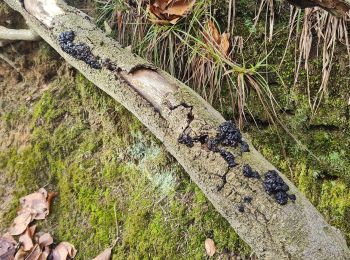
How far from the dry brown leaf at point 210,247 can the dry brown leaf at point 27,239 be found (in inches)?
40.2

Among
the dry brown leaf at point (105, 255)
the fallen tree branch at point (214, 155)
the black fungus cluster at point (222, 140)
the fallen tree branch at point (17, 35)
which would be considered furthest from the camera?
the fallen tree branch at point (17, 35)

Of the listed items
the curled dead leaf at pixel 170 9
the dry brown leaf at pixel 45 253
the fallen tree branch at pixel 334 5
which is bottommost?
the dry brown leaf at pixel 45 253

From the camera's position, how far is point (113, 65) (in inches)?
84.2

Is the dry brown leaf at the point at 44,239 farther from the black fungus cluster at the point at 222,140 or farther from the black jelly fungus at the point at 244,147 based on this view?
the black jelly fungus at the point at 244,147

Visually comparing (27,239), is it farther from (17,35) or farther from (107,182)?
(17,35)

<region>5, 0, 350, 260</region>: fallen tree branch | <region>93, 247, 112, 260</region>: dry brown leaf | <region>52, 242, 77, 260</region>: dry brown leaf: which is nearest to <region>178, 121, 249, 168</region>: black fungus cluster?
<region>5, 0, 350, 260</region>: fallen tree branch

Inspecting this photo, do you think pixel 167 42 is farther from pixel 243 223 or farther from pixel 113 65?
pixel 243 223

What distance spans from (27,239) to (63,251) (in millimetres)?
229

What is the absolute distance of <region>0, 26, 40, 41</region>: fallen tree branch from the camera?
2.71m

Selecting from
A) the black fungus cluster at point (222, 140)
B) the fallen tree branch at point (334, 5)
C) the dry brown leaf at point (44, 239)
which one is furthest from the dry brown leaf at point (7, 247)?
the fallen tree branch at point (334, 5)

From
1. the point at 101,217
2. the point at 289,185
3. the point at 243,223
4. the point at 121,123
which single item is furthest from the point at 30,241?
the point at 289,185

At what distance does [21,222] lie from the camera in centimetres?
243

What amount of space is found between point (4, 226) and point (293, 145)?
1798 millimetres

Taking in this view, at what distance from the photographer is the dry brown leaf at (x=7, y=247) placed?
7.56ft
